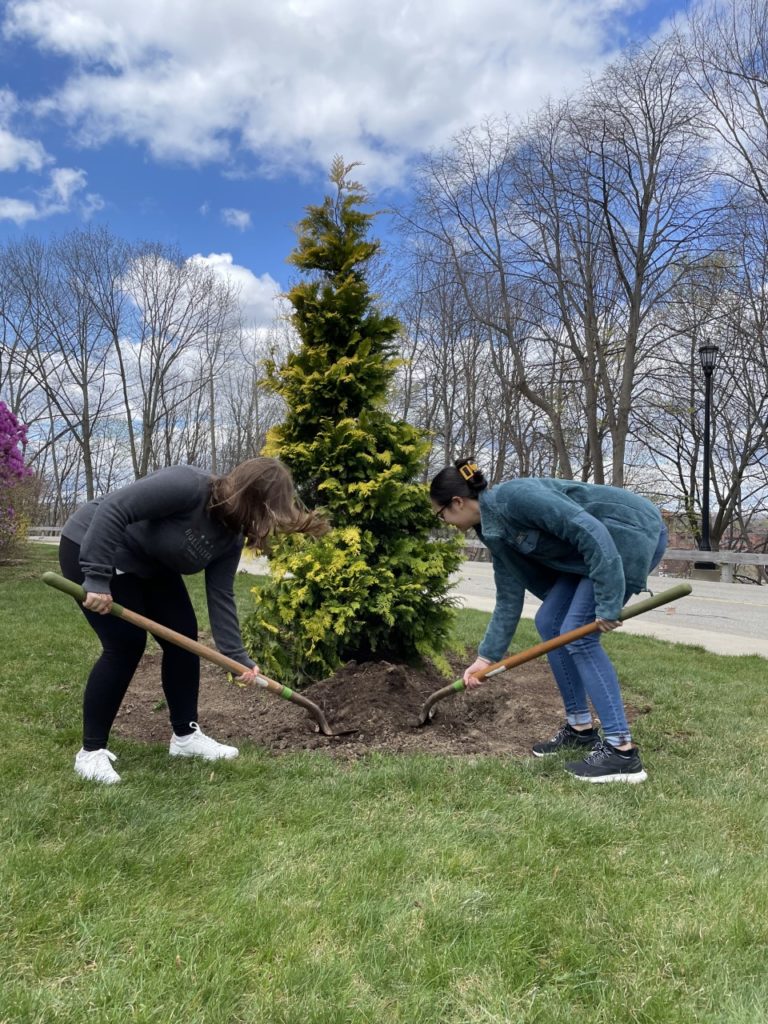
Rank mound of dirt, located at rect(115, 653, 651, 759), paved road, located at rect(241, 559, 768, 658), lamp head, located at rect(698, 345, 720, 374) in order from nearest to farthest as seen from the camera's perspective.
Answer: mound of dirt, located at rect(115, 653, 651, 759) < paved road, located at rect(241, 559, 768, 658) < lamp head, located at rect(698, 345, 720, 374)

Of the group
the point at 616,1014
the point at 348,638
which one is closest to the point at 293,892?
the point at 616,1014

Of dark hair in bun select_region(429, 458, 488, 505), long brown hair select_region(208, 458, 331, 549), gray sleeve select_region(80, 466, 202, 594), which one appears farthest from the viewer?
dark hair in bun select_region(429, 458, 488, 505)

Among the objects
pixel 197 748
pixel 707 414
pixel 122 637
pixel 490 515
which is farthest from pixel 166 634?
pixel 707 414

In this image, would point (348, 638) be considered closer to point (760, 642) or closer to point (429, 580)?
point (429, 580)

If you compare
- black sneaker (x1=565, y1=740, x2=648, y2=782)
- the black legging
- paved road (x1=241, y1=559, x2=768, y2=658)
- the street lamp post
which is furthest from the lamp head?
the black legging

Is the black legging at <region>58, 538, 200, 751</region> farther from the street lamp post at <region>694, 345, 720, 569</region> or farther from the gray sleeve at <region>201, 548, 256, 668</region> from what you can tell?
the street lamp post at <region>694, 345, 720, 569</region>

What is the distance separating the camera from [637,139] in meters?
18.5

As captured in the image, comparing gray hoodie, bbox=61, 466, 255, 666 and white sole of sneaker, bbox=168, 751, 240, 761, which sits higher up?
gray hoodie, bbox=61, 466, 255, 666

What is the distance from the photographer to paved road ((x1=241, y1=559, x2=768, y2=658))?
8.09 m

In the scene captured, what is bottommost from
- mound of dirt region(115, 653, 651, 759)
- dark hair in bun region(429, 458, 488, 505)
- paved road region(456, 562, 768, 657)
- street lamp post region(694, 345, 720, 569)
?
paved road region(456, 562, 768, 657)

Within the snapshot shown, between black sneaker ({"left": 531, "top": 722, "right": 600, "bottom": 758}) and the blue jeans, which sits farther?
black sneaker ({"left": 531, "top": 722, "right": 600, "bottom": 758})

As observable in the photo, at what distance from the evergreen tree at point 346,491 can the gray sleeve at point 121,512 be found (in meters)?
1.27

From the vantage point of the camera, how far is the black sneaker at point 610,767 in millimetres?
3170

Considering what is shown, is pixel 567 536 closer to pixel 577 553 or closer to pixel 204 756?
pixel 577 553
